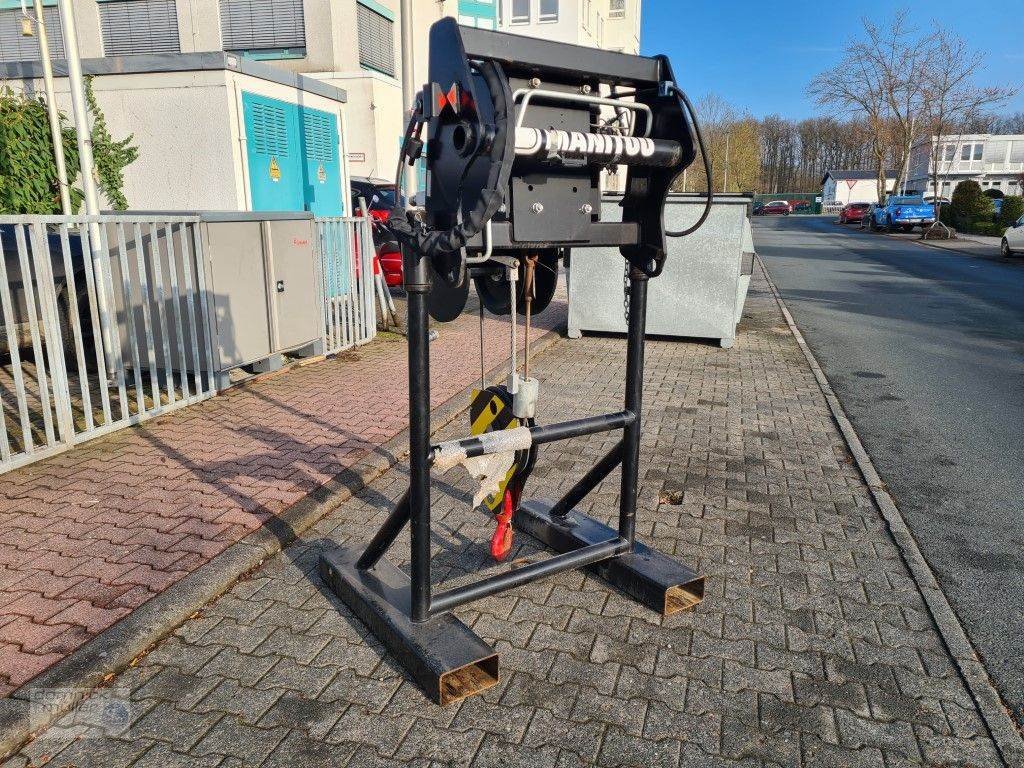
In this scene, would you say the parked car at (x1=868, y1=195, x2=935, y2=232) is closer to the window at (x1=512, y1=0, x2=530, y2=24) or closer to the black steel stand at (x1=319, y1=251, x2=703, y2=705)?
the window at (x1=512, y1=0, x2=530, y2=24)

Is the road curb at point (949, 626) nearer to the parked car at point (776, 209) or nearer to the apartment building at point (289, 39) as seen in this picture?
the apartment building at point (289, 39)

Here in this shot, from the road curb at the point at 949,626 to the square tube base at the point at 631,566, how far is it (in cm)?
103

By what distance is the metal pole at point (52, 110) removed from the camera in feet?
27.1

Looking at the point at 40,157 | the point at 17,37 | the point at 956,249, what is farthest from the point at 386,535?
the point at 956,249

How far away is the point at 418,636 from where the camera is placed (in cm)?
284

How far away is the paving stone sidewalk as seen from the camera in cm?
245

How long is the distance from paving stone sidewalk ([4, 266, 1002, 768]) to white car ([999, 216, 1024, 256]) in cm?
2275

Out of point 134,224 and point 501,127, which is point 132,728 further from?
point 134,224

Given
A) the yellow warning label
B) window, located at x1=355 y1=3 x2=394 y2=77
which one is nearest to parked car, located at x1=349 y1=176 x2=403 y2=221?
window, located at x1=355 y1=3 x2=394 y2=77

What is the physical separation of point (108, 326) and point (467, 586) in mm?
4215

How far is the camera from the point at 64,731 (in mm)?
2502

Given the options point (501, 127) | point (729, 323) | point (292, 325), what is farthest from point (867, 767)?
point (729, 323)

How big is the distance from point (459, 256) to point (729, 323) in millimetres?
7317

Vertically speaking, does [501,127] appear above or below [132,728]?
above
